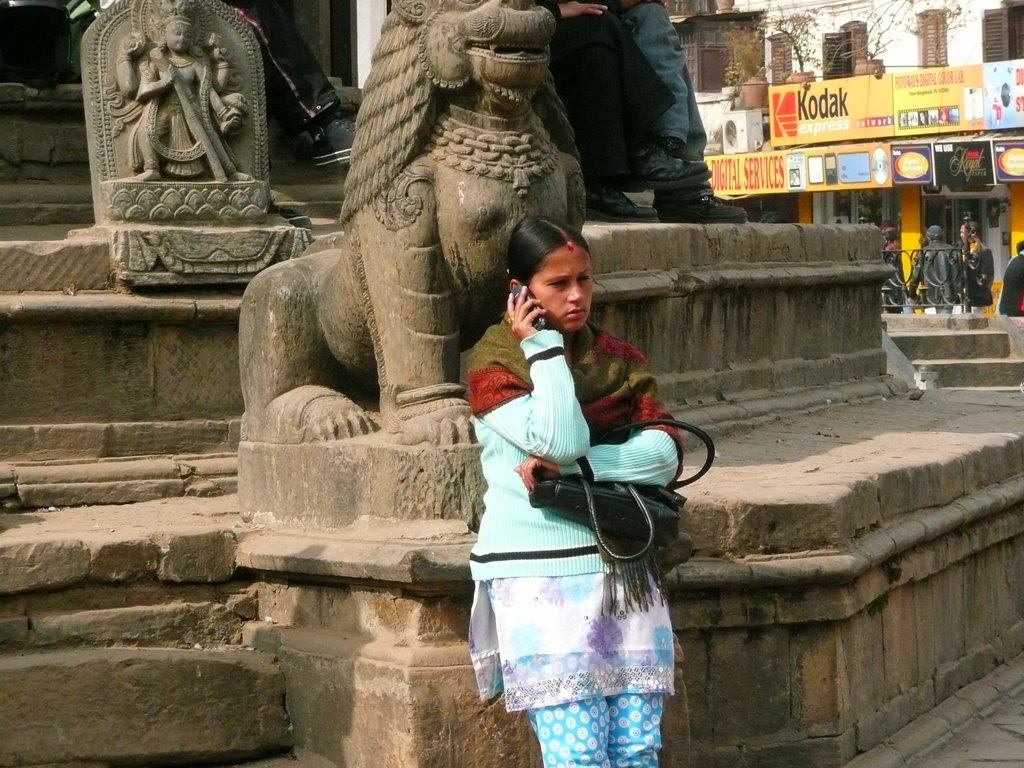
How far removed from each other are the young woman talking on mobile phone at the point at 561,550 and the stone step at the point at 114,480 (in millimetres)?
2460

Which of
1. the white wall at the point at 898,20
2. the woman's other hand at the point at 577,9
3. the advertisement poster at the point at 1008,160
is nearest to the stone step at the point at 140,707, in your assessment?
the woman's other hand at the point at 577,9

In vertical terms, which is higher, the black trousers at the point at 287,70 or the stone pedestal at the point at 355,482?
the black trousers at the point at 287,70

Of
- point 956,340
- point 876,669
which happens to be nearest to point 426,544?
point 876,669

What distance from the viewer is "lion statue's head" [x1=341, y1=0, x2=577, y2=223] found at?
4.84m

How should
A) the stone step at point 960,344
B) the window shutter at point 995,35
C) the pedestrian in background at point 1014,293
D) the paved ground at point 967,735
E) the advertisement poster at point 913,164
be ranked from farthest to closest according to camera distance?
the window shutter at point 995,35 → the advertisement poster at point 913,164 → the pedestrian in background at point 1014,293 → the stone step at point 960,344 → the paved ground at point 967,735

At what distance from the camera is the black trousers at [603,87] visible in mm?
7934

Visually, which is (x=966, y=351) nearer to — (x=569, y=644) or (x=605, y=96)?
(x=605, y=96)

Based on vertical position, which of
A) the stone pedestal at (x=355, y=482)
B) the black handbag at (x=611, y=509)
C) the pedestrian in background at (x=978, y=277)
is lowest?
the pedestrian in background at (x=978, y=277)

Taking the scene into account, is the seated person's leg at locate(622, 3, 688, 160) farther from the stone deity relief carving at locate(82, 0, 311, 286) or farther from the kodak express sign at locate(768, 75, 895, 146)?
the kodak express sign at locate(768, 75, 895, 146)

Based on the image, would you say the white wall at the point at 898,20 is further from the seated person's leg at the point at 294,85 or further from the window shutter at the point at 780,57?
the seated person's leg at the point at 294,85

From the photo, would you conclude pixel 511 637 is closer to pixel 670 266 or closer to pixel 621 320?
pixel 621 320

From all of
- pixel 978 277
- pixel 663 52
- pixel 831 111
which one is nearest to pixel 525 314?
pixel 663 52

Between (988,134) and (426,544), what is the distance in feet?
103

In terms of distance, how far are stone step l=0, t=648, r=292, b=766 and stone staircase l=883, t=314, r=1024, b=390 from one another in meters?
9.24
